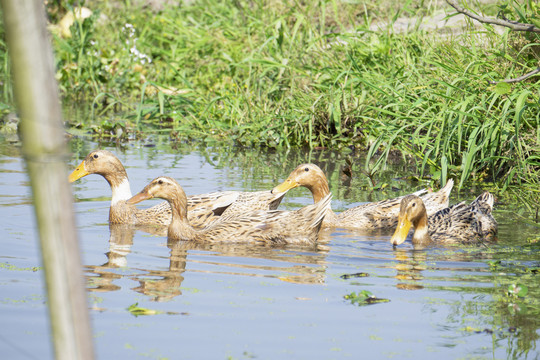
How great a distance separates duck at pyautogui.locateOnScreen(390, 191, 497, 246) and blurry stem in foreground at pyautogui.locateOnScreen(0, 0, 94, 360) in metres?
5.16

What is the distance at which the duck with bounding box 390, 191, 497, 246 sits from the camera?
7.12 metres

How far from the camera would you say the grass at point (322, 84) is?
27.8ft

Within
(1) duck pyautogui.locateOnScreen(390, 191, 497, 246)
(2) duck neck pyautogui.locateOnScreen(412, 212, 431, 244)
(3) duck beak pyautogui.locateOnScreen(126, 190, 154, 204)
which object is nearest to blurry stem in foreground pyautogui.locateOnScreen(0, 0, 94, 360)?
(1) duck pyautogui.locateOnScreen(390, 191, 497, 246)

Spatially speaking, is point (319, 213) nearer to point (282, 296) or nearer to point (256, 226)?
point (256, 226)

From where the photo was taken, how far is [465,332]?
4348mm

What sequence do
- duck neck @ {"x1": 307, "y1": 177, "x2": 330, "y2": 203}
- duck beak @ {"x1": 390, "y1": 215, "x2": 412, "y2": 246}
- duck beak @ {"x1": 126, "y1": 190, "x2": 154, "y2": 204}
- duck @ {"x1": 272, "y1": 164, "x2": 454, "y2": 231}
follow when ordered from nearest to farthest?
duck beak @ {"x1": 390, "y1": 215, "x2": 412, "y2": 246} < duck beak @ {"x1": 126, "y1": 190, "x2": 154, "y2": 204} < duck @ {"x1": 272, "y1": 164, "x2": 454, "y2": 231} < duck neck @ {"x1": 307, "y1": 177, "x2": 330, "y2": 203}

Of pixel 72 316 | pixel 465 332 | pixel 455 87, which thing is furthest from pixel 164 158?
pixel 72 316

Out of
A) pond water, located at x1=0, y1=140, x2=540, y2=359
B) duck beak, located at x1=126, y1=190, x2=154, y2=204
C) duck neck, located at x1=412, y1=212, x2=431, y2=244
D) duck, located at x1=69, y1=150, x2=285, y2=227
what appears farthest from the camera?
duck, located at x1=69, y1=150, x2=285, y2=227

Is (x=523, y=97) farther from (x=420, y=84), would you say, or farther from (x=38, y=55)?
(x=38, y=55)

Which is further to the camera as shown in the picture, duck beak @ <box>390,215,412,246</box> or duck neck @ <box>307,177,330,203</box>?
duck neck @ <box>307,177,330,203</box>

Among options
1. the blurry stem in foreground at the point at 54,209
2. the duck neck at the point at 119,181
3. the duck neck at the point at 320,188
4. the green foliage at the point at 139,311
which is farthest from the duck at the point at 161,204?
the blurry stem in foreground at the point at 54,209

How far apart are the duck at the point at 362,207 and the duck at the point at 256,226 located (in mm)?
792

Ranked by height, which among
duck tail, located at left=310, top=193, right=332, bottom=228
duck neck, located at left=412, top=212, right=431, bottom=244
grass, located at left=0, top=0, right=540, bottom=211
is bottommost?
duck neck, located at left=412, top=212, right=431, bottom=244

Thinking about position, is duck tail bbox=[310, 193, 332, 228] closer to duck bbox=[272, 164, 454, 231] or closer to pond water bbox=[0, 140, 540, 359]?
pond water bbox=[0, 140, 540, 359]
